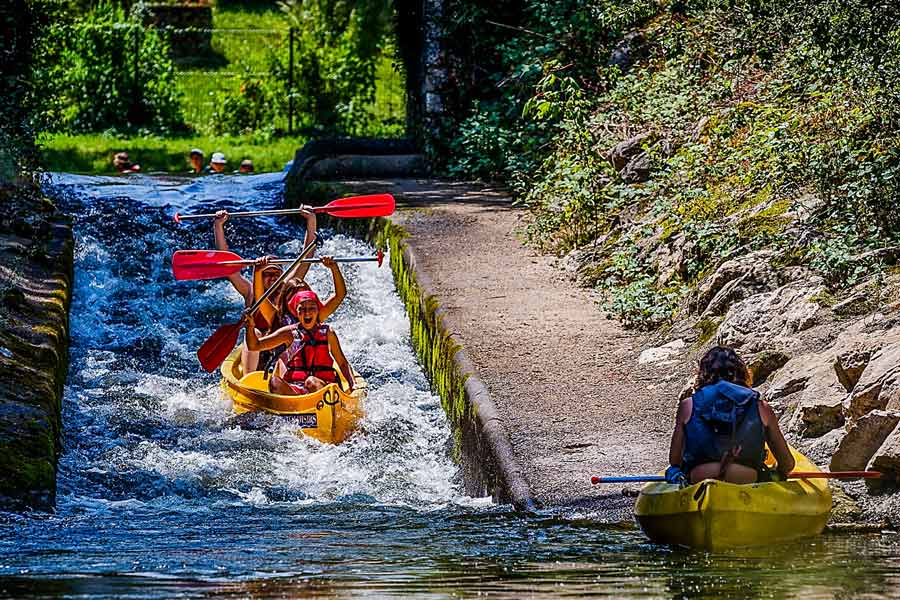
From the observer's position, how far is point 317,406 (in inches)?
384

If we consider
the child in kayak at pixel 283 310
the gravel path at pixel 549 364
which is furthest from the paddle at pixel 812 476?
the child in kayak at pixel 283 310

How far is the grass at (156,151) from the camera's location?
2142cm

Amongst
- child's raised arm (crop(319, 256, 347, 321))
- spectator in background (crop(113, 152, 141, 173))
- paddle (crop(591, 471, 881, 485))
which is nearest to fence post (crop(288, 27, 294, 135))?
spectator in background (crop(113, 152, 141, 173))

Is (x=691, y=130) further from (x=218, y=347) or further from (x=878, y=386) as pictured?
(x=878, y=386)

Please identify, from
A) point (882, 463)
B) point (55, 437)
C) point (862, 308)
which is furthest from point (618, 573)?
point (55, 437)

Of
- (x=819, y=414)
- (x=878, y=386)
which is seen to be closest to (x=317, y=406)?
(x=819, y=414)

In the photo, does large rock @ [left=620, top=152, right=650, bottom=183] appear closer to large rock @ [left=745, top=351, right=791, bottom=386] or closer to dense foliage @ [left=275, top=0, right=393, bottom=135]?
large rock @ [left=745, top=351, right=791, bottom=386]

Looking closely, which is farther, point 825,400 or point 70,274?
point 70,274

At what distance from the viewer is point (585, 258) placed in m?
12.1

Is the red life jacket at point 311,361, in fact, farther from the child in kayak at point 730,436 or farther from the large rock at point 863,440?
the child in kayak at point 730,436

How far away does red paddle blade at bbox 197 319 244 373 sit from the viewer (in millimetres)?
10539

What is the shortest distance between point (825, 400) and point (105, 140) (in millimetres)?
17918

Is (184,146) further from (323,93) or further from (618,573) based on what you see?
(618,573)

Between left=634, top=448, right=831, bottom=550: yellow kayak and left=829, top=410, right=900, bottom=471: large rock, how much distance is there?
1.99 feet
